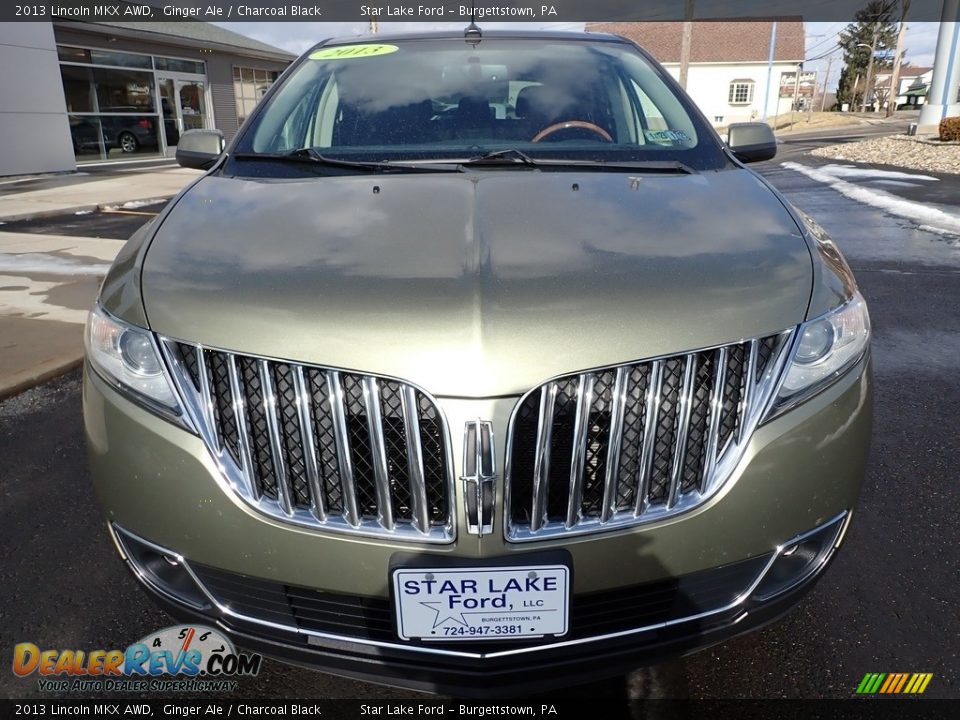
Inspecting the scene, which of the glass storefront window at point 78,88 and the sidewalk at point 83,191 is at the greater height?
the glass storefront window at point 78,88

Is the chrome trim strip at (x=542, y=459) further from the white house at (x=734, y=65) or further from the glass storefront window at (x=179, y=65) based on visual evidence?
the white house at (x=734, y=65)

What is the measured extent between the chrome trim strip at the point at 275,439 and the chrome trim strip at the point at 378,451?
0.19 metres

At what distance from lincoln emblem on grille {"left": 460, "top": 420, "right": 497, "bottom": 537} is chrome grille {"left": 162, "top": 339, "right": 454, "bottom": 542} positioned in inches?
1.6

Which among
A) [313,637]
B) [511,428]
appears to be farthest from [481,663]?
[511,428]

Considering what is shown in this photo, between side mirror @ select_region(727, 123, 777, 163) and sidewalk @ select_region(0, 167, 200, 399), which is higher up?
side mirror @ select_region(727, 123, 777, 163)

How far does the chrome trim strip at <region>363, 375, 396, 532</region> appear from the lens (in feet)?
4.68

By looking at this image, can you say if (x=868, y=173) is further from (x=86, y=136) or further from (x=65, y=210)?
(x=86, y=136)

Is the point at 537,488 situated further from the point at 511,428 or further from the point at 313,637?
the point at 313,637

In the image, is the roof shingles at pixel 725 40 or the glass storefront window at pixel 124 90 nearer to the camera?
the glass storefront window at pixel 124 90

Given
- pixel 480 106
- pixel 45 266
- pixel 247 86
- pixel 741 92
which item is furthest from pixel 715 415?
pixel 741 92

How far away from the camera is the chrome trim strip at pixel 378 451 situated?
→ 143cm

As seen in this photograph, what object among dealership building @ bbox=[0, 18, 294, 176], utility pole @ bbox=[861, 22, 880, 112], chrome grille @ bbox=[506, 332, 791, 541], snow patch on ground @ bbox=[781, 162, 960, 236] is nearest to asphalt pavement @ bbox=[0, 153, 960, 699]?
chrome grille @ bbox=[506, 332, 791, 541]

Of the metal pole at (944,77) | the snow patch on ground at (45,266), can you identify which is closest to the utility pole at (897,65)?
the metal pole at (944,77)

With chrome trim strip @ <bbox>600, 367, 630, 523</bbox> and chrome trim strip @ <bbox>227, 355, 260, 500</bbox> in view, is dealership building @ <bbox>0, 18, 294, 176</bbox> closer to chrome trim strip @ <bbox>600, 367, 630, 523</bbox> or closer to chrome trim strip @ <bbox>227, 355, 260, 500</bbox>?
chrome trim strip @ <bbox>227, 355, 260, 500</bbox>
